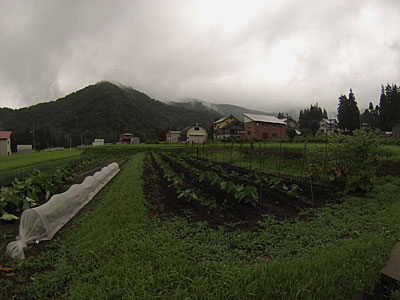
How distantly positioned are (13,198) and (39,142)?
6702 centimetres

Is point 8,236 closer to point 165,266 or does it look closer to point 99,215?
point 99,215

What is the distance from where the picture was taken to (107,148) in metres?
26.5

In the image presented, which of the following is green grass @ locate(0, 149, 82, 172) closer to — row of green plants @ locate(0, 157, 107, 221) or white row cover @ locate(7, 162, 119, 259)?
row of green plants @ locate(0, 157, 107, 221)

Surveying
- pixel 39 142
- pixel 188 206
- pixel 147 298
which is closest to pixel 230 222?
pixel 188 206

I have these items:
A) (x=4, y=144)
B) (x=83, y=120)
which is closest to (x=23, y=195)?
(x=4, y=144)

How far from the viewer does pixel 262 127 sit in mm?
38625

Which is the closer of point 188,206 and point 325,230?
point 325,230

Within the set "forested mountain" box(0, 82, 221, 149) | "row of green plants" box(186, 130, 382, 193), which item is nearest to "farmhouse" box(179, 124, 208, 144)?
"forested mountain" box(0, 82, 221, 149)

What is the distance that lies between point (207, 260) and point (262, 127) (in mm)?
37821

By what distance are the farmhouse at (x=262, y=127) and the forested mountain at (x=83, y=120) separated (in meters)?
33.4

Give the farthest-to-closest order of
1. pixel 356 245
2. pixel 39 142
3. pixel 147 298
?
pixel 39 142
pixel 356 245
pixel 147 298

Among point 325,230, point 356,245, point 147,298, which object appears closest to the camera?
point 147,298

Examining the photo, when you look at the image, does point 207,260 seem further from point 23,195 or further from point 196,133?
point 196,133

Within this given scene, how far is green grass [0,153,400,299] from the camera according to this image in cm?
218
